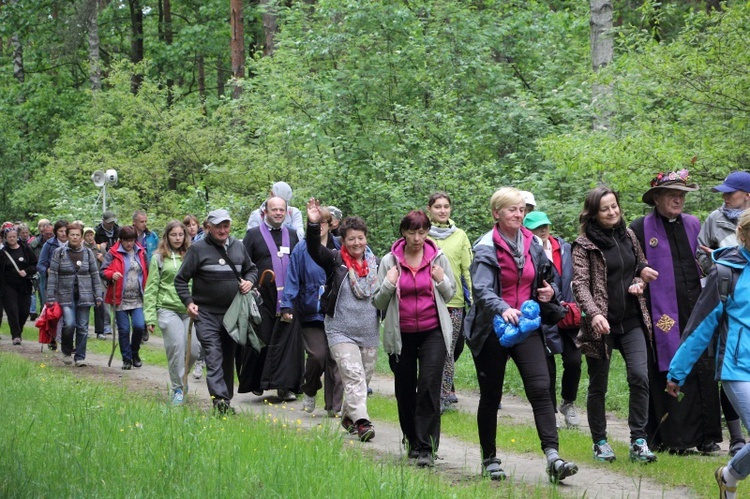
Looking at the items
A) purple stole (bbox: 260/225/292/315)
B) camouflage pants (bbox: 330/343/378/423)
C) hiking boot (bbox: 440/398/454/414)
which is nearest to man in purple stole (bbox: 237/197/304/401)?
purple stole (bbox: 260/225/292/315)

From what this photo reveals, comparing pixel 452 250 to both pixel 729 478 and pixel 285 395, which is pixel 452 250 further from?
pixel 729 478

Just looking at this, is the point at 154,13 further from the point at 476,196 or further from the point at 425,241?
the point at 425,241

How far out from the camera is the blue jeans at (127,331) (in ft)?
54.0

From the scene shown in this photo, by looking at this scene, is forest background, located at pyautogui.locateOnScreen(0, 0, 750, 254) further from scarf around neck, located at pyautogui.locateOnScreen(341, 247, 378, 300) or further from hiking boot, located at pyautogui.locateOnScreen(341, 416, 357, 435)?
hiking boot, located at pyautogui.locateOnScreen(341, 416, 357, 435)

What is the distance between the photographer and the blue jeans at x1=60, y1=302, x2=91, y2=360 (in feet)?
54.1

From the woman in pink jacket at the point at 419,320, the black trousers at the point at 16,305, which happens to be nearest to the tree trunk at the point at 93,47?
the black trousers at the point at 16,305

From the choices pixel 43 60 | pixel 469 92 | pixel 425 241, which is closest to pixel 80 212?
pixel 469 92

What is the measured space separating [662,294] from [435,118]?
11.7 metres

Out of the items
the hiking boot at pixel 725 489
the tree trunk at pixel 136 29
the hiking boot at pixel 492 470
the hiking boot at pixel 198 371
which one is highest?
the tree trunk at pixel 136 29

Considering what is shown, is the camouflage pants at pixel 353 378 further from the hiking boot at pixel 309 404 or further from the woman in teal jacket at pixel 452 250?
the hiking boot at pixel 309 404

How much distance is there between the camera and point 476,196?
17750 millimetres

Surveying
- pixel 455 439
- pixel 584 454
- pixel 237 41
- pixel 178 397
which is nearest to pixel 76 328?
pixel 178 397

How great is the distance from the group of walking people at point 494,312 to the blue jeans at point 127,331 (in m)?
3.88

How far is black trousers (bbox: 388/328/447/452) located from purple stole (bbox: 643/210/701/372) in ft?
6.06
